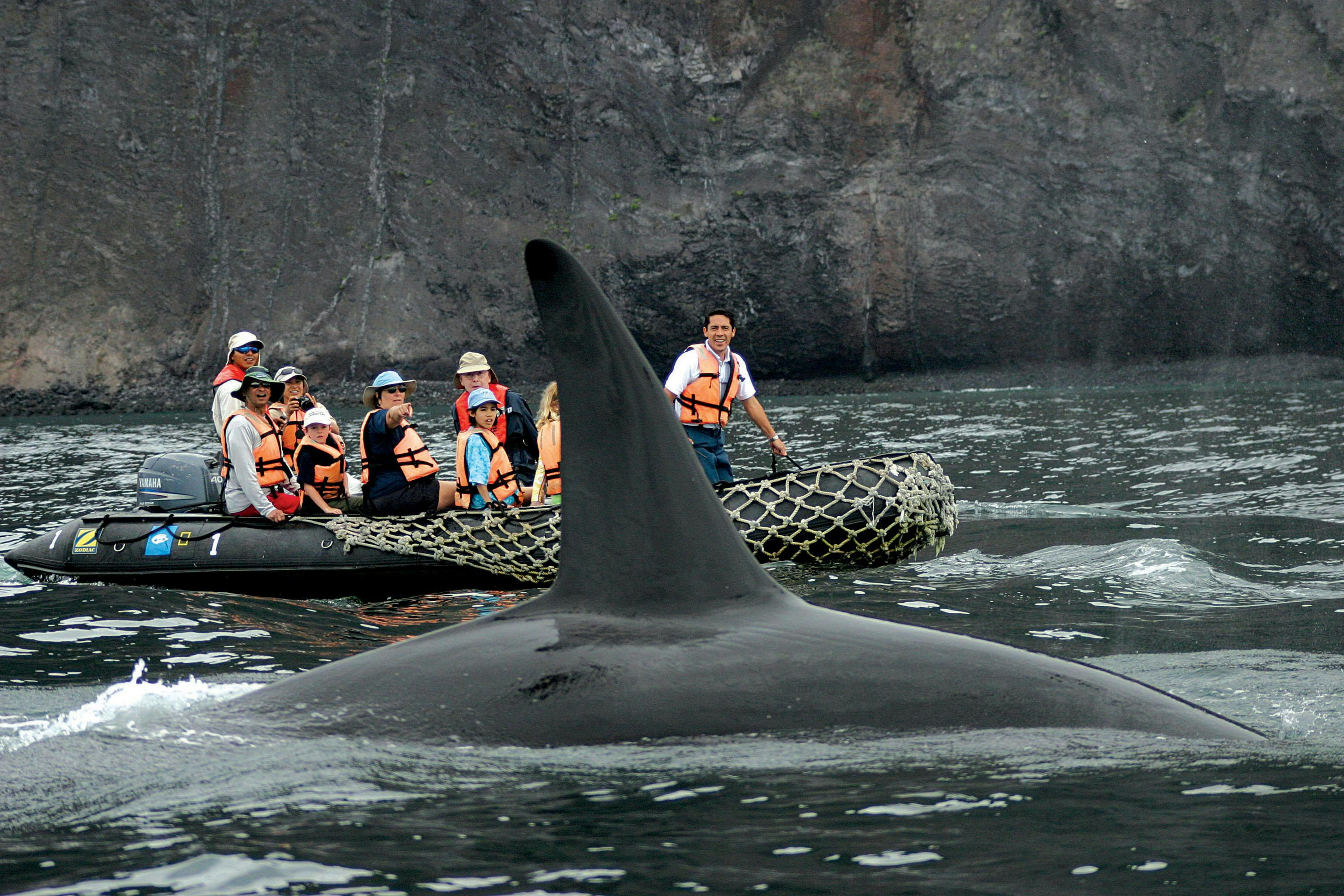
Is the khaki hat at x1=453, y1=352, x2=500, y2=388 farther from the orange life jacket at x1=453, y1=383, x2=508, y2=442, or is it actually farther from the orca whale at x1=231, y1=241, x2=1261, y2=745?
the orca whale at x1=231, y1=241, x2=1261, y2=745

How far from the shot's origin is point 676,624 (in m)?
4.02

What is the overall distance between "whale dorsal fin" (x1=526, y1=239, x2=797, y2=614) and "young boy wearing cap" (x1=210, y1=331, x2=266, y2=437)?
810 cm

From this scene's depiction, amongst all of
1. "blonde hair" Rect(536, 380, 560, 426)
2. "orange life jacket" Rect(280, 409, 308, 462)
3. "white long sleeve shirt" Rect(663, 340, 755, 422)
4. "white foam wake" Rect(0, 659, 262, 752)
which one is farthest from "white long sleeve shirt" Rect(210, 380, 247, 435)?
"white foam wake" Rect(0, 659, 262, 752)

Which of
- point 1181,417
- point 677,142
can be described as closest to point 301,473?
point 1181,417

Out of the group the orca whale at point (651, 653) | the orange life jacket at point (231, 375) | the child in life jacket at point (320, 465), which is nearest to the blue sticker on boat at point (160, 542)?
the child in life jacket at point (320, 465)

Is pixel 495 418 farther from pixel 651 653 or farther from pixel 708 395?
pixel 651 653

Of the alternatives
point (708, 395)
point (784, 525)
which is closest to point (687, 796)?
point (784, 525)

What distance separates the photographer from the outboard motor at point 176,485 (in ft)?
37.9

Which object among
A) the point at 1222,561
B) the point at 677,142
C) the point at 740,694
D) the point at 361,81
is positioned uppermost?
the point at 361,81

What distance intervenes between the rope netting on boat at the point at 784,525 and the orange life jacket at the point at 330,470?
139cm

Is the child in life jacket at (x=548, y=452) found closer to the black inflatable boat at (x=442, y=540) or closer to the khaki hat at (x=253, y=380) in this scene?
the black inflatable boat at (x=442, y=540)

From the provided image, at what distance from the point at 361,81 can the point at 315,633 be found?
152 feet

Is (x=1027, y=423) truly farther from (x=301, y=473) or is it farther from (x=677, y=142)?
(x=677, y=142)

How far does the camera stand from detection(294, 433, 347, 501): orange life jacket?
11688 mm
